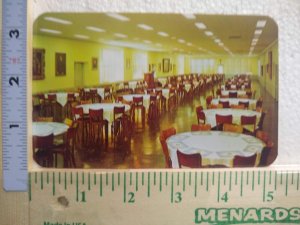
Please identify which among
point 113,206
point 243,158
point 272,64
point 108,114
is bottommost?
point 113,206

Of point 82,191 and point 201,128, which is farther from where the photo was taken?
point 201,128

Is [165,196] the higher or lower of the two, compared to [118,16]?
lower

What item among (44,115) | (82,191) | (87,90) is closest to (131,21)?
(87,90)

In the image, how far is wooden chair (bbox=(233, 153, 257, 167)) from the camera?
1369 mm

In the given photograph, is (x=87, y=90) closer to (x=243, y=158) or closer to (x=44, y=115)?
(x=44, y=115)

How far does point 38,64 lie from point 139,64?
0.80 feet

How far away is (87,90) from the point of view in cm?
138

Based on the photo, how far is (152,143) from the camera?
138 centimetres

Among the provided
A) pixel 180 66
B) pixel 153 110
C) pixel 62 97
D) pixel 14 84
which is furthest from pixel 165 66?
pixel 14 84

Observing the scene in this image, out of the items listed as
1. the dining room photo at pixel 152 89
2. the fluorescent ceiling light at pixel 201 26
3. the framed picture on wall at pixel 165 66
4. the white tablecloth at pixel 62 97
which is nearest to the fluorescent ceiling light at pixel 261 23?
the dining room photo at pixel 152 89

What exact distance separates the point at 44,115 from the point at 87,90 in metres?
0.12

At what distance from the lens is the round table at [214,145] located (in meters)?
1.38

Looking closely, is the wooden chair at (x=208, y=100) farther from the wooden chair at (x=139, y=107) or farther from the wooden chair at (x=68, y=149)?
the wooden chair at (x=68, y=149)

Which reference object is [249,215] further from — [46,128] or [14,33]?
[14,33]
